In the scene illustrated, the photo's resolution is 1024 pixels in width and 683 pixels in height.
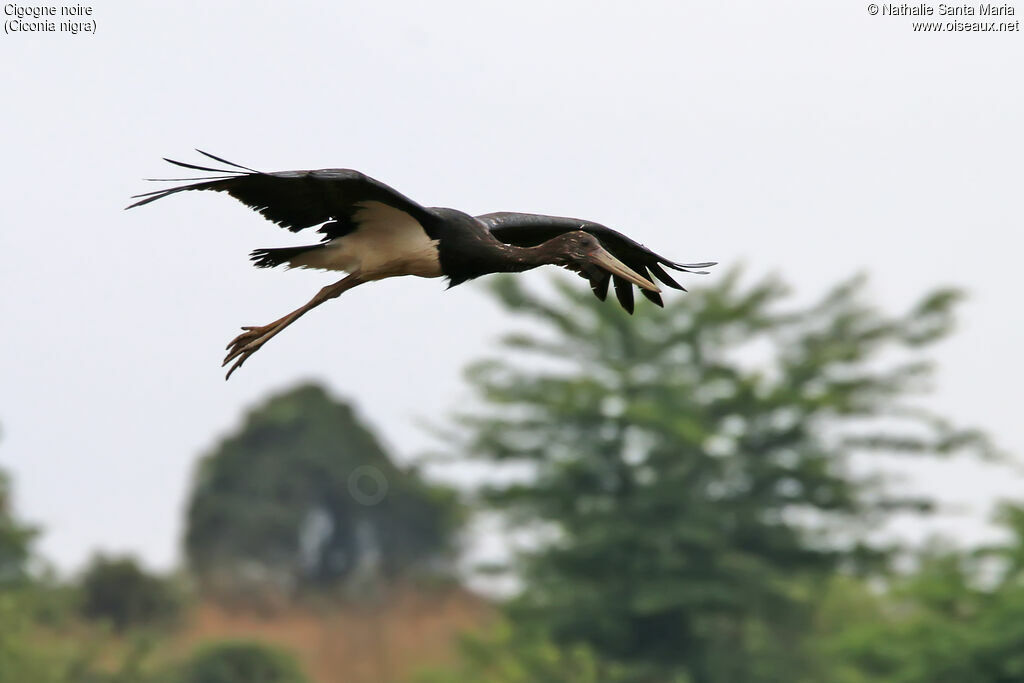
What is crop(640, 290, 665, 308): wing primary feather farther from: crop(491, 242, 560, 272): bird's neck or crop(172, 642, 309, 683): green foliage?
crop(172, 642, 309, 683): green foliage

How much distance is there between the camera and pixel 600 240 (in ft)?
32.9

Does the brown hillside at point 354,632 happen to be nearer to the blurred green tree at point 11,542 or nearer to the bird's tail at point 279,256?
the blurred green tree at point 11,542

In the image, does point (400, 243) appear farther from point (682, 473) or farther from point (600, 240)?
point (682, 473)

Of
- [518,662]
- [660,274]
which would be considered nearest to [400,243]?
[660,274]

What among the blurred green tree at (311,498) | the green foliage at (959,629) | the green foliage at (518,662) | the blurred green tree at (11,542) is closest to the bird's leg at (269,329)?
the green foliage at (959,629)

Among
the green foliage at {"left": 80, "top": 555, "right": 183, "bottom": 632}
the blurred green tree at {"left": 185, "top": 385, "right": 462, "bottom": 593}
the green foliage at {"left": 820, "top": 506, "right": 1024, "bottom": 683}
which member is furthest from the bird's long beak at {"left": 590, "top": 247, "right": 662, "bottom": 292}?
the blurred green tree at {"left": 185, "top": 385, "right": 462, "bottom": 593}

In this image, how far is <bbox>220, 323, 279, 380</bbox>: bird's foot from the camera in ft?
31.7

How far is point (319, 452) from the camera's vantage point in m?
50.2

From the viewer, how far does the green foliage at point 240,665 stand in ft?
120

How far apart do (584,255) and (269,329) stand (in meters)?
1.73

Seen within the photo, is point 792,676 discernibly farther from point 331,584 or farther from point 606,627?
point 331,584

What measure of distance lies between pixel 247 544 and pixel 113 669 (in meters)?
13.7

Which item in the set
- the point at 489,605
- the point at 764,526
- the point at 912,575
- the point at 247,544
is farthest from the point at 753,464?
the point at 247,544

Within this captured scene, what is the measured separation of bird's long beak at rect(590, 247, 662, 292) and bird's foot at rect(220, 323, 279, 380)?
1734 millimetres
